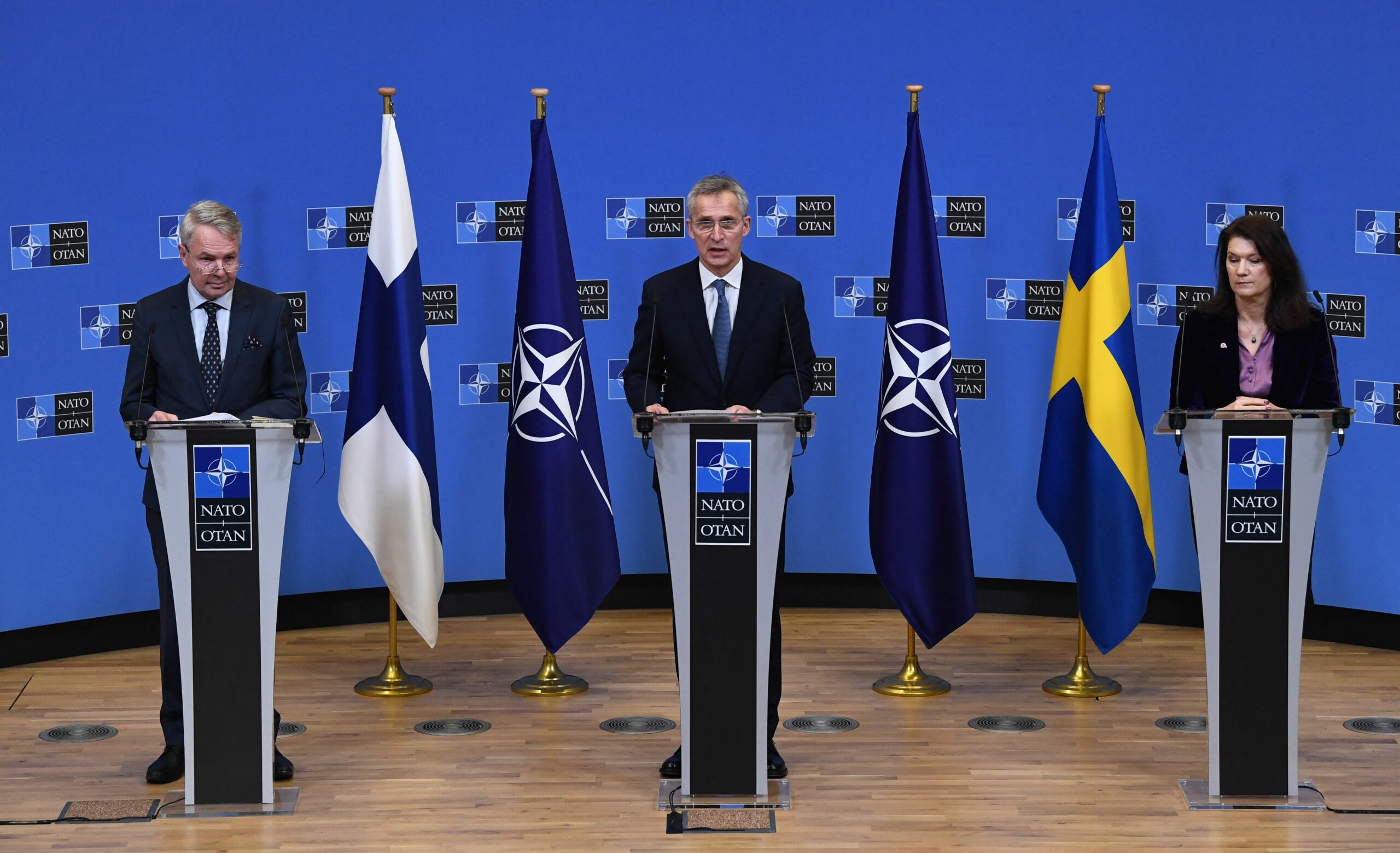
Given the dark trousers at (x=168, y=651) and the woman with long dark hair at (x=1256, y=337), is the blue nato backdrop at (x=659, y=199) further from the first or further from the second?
the dark trousers at (x=168, y=651)

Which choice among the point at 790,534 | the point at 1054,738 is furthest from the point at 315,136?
the point at 1054,738

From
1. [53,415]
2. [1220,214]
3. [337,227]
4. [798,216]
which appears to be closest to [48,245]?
[53,415]

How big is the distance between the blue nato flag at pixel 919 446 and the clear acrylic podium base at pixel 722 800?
1331 millimetres

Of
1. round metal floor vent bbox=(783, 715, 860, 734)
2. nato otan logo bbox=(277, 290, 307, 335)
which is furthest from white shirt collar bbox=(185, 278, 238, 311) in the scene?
round metal floor vent bbox=(783, 715, 860, 734)

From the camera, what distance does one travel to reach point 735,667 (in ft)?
13.9

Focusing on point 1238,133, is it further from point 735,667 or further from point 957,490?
point 735,667

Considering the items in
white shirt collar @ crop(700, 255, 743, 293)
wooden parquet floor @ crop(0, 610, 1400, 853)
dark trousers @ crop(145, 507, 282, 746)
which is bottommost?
wooden parquet floor @ crop(0, 610, 1400, 853)

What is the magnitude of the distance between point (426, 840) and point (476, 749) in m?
0.83

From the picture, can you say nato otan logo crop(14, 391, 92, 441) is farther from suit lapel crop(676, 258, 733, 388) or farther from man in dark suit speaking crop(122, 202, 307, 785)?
suit lapel crop(676, 258, 733, 388)

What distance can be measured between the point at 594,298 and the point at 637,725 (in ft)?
7.51

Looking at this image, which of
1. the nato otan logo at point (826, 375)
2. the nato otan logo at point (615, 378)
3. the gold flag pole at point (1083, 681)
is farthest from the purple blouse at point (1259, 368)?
the nato otan logo at point (615, 378)

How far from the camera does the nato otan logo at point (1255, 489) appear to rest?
4188 millimetres

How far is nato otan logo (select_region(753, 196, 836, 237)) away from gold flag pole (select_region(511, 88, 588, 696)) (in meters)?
1.45

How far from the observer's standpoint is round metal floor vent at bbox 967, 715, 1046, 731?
5145 mm
